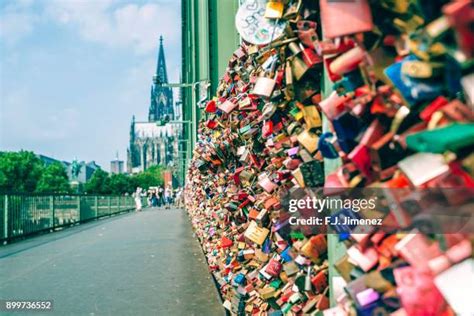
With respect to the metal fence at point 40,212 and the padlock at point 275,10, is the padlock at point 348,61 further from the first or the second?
the metal fence at point 40,212

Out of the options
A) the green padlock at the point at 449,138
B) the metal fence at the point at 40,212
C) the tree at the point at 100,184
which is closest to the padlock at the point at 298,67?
→ the green padlock at the point at 449,138

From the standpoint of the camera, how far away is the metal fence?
13.7 metres

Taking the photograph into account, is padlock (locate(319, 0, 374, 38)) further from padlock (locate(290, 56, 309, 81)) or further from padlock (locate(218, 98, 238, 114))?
padlock (locate(218, 98, 238, 114))

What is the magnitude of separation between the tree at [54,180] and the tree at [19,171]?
20.1 ft

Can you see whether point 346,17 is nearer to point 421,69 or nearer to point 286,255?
point 421,69

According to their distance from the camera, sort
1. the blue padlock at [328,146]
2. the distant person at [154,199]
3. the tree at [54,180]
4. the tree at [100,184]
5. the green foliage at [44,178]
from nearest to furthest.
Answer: the blue padlock at [328,146], the distant person at [154,199], the green foliage at [44,178], the tree at [54,180], the tree at [100,184]

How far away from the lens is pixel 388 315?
57.8 inches

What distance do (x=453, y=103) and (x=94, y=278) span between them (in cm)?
672

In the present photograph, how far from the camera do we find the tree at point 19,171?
74.2 meters

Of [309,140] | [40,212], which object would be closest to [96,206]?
[40,212]

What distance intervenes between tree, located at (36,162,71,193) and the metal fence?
6565cm

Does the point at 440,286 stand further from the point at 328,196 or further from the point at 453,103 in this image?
the point at 328,196

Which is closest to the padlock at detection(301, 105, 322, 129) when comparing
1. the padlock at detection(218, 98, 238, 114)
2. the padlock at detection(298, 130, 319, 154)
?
the padlock at detection(298, 130, 319, 154)

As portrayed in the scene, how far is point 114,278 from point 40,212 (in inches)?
400
